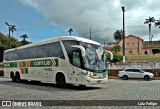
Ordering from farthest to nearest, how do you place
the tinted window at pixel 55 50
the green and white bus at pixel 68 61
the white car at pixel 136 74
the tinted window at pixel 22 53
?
the white car at pixel 136 74
the tinted window at pixel 22 53
the tinted window at pixel 55 50
the green and white bus at pixel 68 61

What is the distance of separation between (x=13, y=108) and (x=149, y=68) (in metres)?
32.4

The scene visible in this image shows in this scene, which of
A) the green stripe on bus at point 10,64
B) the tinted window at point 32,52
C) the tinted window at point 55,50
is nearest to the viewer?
the tinted window at point 55,50

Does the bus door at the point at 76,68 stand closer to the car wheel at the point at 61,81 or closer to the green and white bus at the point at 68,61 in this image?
the green and white bus at the point at 68,61

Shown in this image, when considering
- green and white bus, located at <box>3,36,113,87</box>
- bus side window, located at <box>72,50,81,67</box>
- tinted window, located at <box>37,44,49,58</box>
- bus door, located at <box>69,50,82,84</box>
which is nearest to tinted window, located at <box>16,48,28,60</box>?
green and white bus, located at <box>3,36,113,87</box>

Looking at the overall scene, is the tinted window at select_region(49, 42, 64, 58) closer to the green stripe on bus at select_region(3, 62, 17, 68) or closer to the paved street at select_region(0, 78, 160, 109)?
the paved street at select_region(0, 78, 160, 109)

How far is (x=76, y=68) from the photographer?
17.4 m

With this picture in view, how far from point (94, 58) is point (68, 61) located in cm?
196

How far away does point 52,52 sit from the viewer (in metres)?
19.8

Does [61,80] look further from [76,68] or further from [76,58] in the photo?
[76,58]

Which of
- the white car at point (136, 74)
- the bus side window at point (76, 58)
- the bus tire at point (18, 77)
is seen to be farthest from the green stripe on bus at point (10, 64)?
the white car at point (136, 74)

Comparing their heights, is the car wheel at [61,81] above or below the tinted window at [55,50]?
below

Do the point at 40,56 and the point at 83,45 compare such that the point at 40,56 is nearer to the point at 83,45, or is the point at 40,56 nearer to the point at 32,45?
the point at 32,45

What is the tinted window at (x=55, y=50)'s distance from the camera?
18812mm

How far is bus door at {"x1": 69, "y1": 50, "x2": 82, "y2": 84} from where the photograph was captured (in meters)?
17.2
